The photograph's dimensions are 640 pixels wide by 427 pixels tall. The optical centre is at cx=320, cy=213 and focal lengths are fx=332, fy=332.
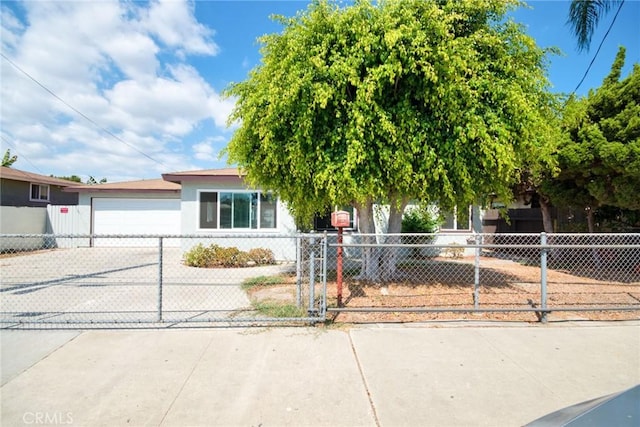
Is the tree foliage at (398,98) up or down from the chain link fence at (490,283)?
up

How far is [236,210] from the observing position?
12555 mm

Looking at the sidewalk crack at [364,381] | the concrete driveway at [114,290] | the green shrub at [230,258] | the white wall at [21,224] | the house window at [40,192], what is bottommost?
the sidewalk crack at [364,381]

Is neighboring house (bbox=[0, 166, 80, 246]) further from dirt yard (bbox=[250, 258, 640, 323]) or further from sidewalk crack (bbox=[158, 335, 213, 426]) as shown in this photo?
sidewalk crack (bbox=[158, 335, 213, 426])

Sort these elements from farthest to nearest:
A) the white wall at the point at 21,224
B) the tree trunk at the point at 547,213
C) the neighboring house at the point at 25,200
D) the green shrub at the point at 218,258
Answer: the neighboring house at the point at 25,200, the white wall at the point at 21,224, the tree trunk at the point at 547,213, the green shrub at the point at 218,258

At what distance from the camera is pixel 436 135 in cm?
592

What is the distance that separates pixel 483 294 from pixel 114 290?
7.84 m

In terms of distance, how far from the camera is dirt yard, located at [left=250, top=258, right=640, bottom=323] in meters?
5.48

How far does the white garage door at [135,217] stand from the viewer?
16.0 m

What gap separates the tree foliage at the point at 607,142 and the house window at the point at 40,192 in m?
25.0

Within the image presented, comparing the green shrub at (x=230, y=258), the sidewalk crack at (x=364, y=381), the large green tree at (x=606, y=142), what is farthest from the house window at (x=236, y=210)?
the large green tree at (x=606, y=142)

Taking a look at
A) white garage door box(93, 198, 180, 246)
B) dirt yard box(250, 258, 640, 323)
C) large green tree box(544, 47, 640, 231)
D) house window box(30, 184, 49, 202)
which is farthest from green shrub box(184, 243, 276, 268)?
house window box(30, 184, 49, 202)

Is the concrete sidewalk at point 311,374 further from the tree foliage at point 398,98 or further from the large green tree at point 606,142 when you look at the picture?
the large green tree at point 606,142

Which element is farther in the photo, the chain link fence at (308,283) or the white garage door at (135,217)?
the white garage door at (135,217)

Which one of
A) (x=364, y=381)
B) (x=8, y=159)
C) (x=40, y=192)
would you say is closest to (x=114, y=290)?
(x=364, y=381)
